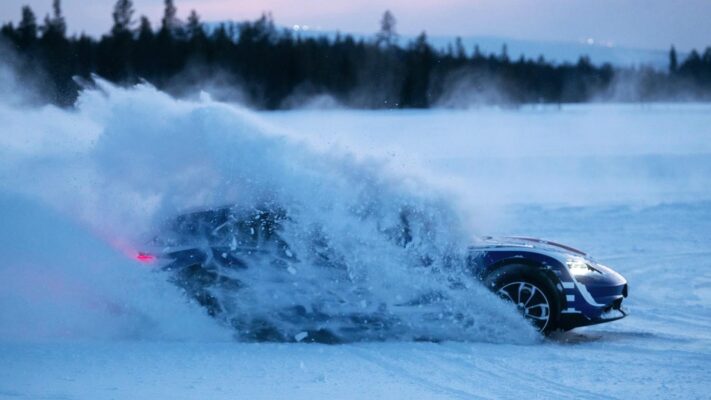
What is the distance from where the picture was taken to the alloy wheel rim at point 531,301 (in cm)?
689

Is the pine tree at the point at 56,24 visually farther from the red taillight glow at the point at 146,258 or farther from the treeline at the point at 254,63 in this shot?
the red taillight glow at the point at 146,258

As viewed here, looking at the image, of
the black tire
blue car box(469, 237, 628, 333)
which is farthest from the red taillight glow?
the black tire

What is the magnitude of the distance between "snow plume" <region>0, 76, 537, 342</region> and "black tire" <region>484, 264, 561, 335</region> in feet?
0.44

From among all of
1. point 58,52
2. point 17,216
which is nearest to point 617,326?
point 17,216

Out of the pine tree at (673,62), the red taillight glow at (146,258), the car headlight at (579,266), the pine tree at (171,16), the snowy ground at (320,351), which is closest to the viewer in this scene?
the snowy ground at (320,351)

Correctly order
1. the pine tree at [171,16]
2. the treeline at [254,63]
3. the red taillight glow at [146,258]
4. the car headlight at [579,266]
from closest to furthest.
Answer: the red taillight glow at [146,258]
the car headlight at [579,266]
the treeline at [254,63]
the pine tree at [171,16]

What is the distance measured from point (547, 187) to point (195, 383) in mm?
15329

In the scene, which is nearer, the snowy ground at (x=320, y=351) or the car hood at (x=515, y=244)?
the snowy ground at (x=320, y=351)

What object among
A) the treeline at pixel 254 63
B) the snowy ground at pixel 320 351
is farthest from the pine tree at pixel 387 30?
the snowy ground at pixel 320 351

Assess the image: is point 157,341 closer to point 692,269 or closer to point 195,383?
point 195,383

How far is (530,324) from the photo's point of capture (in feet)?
22.5

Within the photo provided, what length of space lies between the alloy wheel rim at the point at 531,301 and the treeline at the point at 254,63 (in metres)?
22.4

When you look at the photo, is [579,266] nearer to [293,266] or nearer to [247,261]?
[293,266]

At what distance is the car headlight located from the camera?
7.01m
